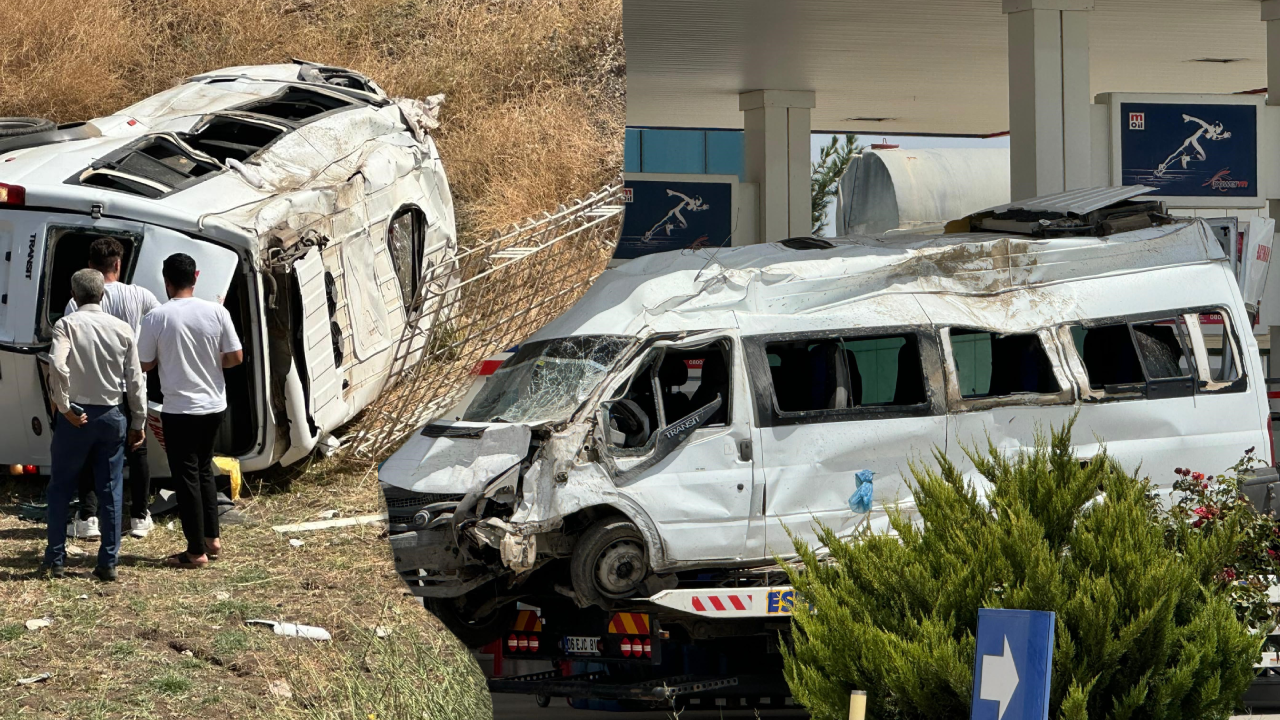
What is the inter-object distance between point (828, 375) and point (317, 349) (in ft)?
12.5

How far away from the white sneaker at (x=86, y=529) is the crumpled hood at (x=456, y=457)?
218 cm

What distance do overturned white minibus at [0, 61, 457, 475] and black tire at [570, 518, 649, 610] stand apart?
3.13 m

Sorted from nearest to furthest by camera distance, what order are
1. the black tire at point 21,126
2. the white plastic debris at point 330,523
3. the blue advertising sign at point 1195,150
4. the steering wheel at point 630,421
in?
1. the steering wheel at point 630,421
2. the white plastic debris at point 330,523
3. the black tire at point 21,126
4. the blue advertising sign at point 1195,150

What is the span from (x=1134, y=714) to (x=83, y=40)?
10150 mm

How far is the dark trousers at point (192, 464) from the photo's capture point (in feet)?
24.6

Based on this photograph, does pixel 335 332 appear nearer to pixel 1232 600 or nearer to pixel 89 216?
pixel 89 216

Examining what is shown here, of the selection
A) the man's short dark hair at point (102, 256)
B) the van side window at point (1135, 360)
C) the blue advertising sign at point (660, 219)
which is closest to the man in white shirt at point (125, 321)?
the man's short dark hair at point (102, 256)

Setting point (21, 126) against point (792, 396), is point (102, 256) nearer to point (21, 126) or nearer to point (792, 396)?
point (21, 126)

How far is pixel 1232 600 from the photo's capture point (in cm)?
562

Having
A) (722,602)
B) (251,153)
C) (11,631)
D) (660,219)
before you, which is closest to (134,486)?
(11,631)

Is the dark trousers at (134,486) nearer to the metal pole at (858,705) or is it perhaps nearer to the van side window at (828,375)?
the van side window at (828,375)

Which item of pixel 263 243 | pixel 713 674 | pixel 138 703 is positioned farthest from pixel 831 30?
pixel 138 703

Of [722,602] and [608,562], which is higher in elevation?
[608,562]

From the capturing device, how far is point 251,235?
8633mm
